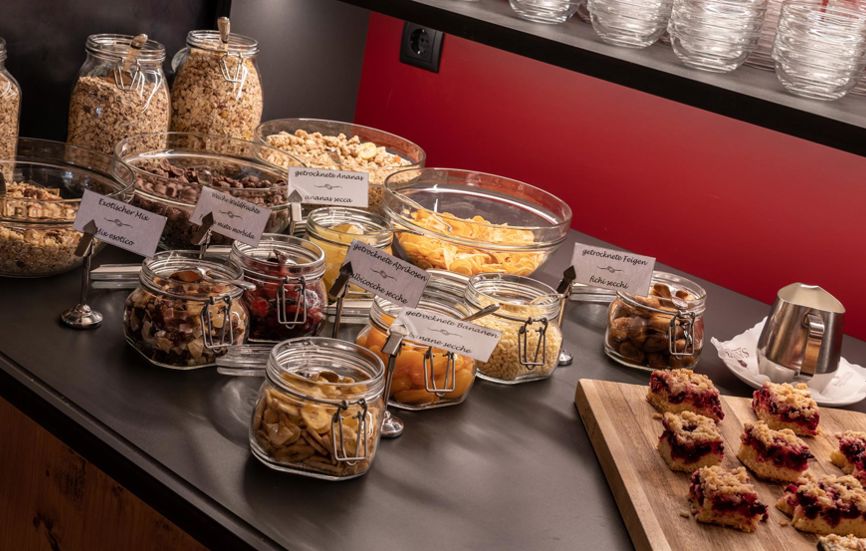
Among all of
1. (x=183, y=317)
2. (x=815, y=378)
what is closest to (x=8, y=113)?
(x=183, y=317)

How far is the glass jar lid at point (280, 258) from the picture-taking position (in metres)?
1.41

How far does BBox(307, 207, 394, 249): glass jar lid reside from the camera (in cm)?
156

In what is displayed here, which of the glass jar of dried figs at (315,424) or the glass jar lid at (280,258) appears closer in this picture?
the glass jar of dried figs at (315,424)

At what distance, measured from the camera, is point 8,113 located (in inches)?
63.9

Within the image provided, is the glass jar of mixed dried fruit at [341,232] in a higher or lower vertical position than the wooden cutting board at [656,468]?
higher

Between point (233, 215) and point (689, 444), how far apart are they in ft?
2.31

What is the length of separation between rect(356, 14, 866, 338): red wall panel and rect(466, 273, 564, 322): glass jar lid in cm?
68

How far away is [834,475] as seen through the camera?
4.36 feet

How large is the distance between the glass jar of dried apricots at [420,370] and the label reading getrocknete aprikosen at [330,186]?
0.33 metres

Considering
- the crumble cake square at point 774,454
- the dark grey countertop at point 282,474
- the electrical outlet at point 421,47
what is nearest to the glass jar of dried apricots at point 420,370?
the dark grey countertop at point 282,474

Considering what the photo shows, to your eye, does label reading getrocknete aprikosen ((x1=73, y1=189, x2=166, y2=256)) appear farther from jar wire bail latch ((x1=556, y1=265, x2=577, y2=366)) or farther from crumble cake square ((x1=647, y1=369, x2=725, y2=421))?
crumble cake square ((x1=647, y1=369, x2=725, y2=421))

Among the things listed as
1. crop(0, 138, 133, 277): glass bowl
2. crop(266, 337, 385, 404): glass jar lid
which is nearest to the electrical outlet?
crop(0, 138, 133, 277): glass bowl

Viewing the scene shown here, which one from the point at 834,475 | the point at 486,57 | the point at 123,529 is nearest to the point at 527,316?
the point at 834,475

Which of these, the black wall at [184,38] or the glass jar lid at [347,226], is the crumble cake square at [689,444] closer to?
the glass jar lid at [347,226]
